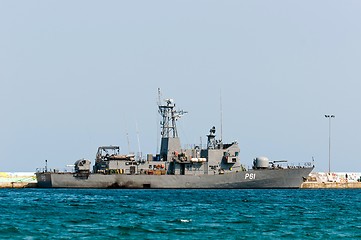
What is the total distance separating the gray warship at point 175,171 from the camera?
99375mm

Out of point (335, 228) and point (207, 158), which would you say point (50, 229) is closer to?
point (335, 228)

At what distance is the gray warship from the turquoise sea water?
2534 centimetres

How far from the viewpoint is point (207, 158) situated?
330 ft

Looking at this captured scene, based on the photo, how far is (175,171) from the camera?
329 feet

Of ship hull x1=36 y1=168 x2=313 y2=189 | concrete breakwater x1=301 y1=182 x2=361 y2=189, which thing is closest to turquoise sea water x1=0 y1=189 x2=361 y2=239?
ship hull x1=36 y1=168 x2=313 y2=189

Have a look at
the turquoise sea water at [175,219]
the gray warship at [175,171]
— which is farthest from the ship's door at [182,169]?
the turquoise sea water at [175,219]

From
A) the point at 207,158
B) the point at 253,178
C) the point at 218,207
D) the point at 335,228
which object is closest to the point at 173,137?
the point at 207,158

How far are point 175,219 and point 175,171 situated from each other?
4838 cm

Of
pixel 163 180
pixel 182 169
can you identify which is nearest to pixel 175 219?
pixel 163 180

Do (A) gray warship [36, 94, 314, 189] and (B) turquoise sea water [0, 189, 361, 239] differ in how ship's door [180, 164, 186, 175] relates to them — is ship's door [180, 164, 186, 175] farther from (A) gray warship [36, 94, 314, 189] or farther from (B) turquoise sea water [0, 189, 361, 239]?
(B) turquoise sea water [0, 189, 361, 239]

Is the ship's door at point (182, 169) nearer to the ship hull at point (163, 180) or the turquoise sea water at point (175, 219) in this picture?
the ship hull at point (163, 180)

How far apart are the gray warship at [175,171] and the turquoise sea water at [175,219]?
25337 mm

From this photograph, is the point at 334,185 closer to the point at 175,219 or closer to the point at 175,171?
the point at 175,171

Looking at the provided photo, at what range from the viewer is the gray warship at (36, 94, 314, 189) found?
326ft
